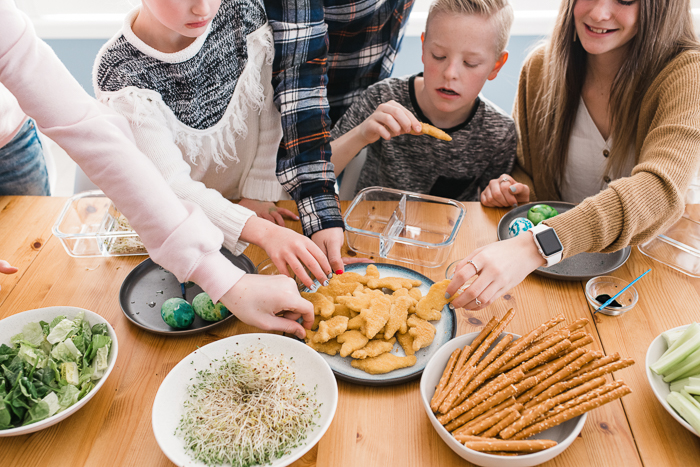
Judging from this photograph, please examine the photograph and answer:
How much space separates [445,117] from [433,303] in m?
1.02

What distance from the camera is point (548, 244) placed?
47.6 inches

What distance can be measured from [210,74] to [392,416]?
1037 mm

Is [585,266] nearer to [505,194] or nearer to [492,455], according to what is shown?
[505,194]

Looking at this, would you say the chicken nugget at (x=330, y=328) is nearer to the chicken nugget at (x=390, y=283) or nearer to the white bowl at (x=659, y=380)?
the chicken nugget at (x=390, y=283)

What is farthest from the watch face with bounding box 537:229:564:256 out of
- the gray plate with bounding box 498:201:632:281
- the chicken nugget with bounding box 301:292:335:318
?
the chicken nugget with bounding box 301:292:335:318

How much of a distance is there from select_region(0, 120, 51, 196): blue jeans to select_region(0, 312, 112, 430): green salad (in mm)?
1017

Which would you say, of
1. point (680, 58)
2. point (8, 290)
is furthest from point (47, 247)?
point (680, 58)

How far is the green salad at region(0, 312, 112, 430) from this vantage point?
93 centimetres

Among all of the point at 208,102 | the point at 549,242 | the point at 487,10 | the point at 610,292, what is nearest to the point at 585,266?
the point at 610,292

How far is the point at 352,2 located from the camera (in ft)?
5.35

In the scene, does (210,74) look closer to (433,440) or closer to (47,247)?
(47,247)

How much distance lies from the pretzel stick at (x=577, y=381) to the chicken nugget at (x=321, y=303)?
0.48 metres

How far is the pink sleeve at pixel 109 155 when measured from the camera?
97cm

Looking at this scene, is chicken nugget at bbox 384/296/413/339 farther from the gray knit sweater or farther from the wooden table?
the gray knit sweater
